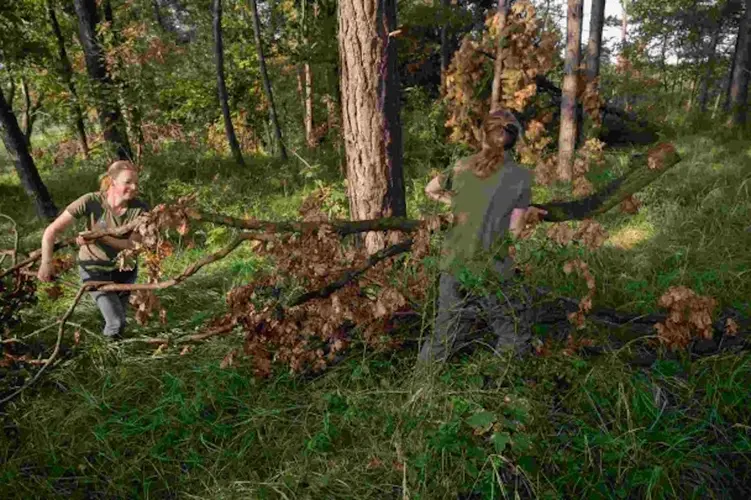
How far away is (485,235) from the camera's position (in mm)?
2719

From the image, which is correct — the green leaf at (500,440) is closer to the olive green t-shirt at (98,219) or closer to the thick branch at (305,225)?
the thick branch at (305,225)

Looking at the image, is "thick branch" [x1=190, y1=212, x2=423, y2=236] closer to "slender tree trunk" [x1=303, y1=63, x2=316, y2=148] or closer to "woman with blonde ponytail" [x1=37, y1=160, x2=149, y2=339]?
"woman with blonde ponytail" [x1=37, y1=160, x2=149, y2=339]

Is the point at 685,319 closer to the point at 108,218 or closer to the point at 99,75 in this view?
the point at 108,218

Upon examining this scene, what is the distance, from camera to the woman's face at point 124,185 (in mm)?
3379

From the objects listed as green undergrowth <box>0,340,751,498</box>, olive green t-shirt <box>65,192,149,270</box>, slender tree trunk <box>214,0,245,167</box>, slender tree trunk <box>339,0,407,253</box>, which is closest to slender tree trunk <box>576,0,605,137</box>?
slender tree trunk <box>339,0,407,253</box>

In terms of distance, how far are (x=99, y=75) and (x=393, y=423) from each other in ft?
29.6

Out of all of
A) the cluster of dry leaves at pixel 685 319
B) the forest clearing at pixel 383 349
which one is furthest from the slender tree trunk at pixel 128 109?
the cluster of dry leaves at pixel 685 319

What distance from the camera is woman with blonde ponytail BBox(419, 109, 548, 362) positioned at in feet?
8.61

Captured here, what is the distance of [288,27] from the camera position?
1241 centimetres

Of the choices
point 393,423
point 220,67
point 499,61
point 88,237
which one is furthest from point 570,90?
point 220,67

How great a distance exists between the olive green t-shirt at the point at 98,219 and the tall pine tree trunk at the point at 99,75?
211 inches

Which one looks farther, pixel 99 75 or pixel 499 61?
pixel 499 61

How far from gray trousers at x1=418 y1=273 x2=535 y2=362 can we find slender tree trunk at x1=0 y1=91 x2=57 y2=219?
28.6ft

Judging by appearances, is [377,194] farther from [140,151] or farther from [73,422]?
[140,151]
